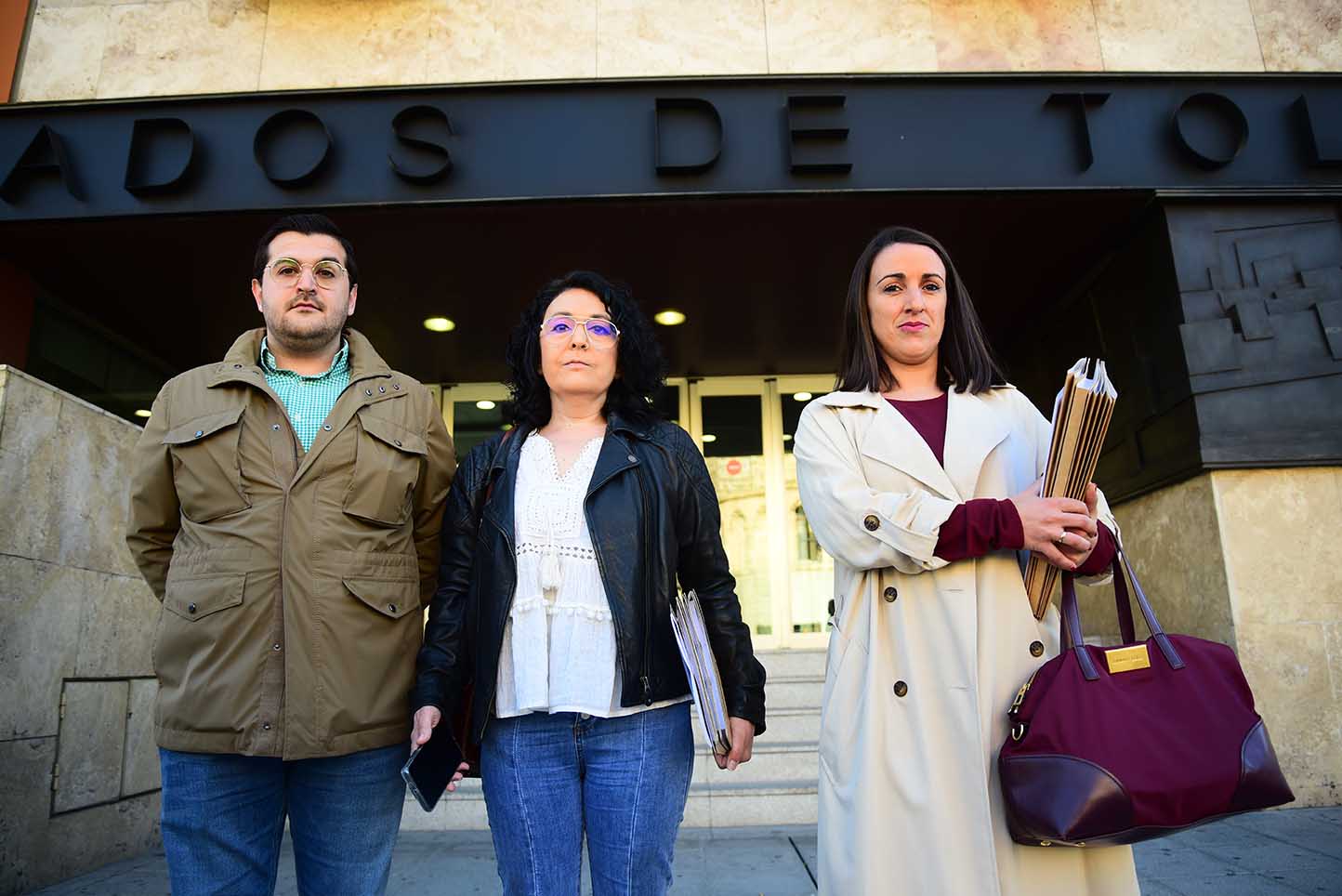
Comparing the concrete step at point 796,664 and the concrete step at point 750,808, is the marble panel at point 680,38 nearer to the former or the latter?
the concrete step at point 796,664

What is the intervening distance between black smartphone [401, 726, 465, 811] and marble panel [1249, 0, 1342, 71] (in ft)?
21.9

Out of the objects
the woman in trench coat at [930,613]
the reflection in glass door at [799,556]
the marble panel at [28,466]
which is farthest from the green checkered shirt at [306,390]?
the reflection in glass door at [799,556]

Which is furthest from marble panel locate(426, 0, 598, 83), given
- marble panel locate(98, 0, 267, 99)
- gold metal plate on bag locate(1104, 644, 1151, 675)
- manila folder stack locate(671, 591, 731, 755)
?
gold metal plate on bag locate(1104, 644, 1151, 675)

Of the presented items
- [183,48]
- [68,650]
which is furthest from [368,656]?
[183,48]

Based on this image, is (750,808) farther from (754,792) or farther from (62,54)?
(62,54)

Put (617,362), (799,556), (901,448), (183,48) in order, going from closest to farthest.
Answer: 1. (901,448)
2. (617,362)
3. (183,48)
4. (799,556)

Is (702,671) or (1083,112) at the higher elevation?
(1083,112)

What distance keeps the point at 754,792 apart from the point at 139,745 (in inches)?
129

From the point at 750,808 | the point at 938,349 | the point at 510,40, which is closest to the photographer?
the point at 938,349

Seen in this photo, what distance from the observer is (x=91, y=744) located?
3.81 metres

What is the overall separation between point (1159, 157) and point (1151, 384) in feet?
4.91

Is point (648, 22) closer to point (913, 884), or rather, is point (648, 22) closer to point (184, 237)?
point (184, 237)

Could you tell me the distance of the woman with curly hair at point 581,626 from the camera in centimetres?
180

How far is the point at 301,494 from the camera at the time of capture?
1.95 metres
